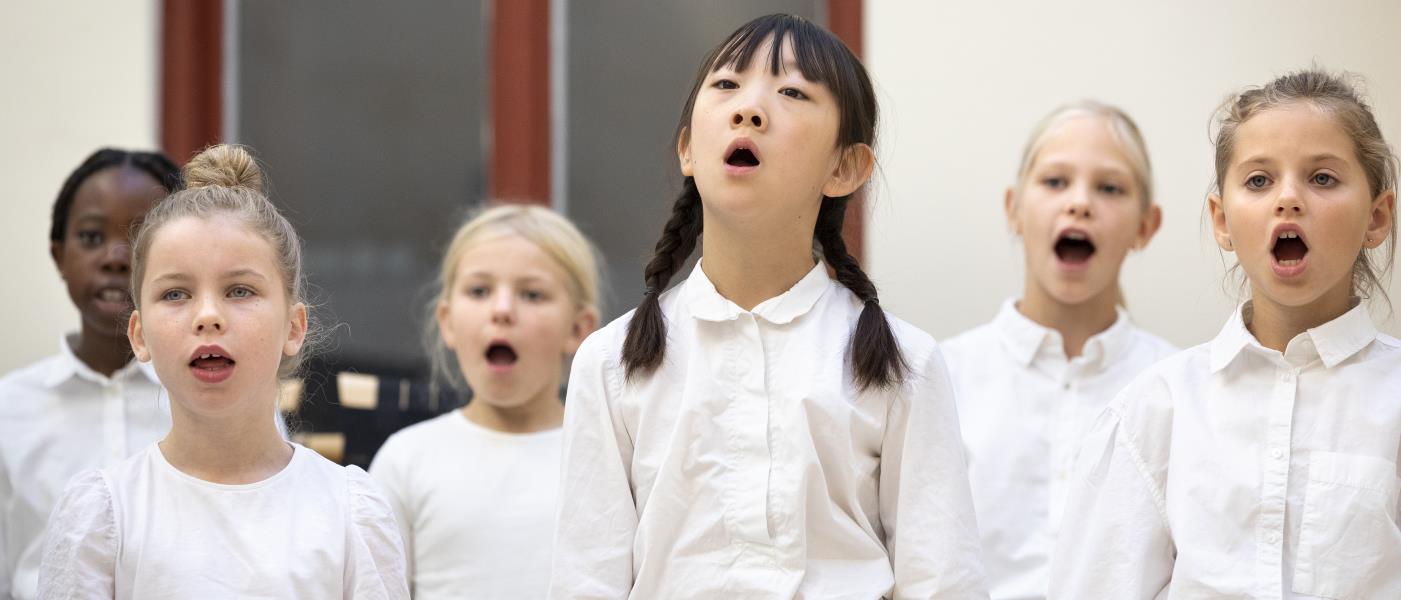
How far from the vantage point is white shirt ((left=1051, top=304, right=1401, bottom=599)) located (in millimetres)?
2266

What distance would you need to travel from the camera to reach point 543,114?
4.43m

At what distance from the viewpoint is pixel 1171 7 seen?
3.69 metres

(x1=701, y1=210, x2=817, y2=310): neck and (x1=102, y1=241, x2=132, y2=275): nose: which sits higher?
(x1=701, y1=210, x2=817, y2=310): neck

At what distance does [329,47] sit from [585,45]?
84 centimetres

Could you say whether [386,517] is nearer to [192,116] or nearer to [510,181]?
[510,181]

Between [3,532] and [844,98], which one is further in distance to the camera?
[3,532]

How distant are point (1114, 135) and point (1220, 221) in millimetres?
840

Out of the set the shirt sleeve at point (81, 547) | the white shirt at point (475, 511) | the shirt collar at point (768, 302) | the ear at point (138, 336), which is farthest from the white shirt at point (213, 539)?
the white shirt at point (475, 511)

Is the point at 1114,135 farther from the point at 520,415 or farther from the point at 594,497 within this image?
the point at 594,497

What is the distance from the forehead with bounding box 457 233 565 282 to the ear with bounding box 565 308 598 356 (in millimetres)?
114

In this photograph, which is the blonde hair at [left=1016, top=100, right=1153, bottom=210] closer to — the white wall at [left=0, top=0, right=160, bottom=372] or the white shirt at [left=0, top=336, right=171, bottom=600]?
the white shirt at [left=0, top=336, right=171, bottom=600]

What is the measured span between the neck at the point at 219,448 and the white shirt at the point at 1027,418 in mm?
1456

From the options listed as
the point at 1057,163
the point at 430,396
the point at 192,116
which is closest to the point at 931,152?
the point at 1057,163

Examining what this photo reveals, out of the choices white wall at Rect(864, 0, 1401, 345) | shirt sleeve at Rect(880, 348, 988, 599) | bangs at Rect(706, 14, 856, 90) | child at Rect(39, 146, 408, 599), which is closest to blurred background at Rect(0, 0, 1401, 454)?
white wall at Rect(864, 0, 1401, 345)
